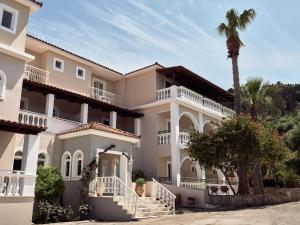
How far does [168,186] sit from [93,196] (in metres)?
6.94

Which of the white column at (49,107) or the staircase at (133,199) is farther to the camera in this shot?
A: the white column at (49,107)

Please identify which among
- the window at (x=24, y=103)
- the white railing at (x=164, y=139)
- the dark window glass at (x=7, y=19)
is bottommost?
the white railing at (x=164, y=139)

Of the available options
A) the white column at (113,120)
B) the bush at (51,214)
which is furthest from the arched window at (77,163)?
the white column at (113,120)

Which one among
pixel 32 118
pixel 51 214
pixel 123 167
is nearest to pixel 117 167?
pixel 123 167

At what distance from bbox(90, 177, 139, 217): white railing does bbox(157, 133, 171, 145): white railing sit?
338 inches

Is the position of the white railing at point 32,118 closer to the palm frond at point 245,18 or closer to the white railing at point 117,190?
the white railing at point 117,190

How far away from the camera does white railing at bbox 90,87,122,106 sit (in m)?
26.7

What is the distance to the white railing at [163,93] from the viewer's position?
2667 centimetres

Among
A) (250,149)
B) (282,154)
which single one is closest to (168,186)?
(250,149)

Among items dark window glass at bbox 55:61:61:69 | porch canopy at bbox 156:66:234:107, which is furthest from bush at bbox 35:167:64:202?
porch canopy at bbox 156:66:234:107

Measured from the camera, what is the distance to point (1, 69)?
15672 mm

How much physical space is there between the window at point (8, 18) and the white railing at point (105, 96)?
10.5 meters

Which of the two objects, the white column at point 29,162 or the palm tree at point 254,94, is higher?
the palm tree at point 254,94

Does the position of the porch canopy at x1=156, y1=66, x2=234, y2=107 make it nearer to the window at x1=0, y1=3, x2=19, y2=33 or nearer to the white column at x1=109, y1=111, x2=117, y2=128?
the white column at x1=109, y1=111, x2=117, y2=128
